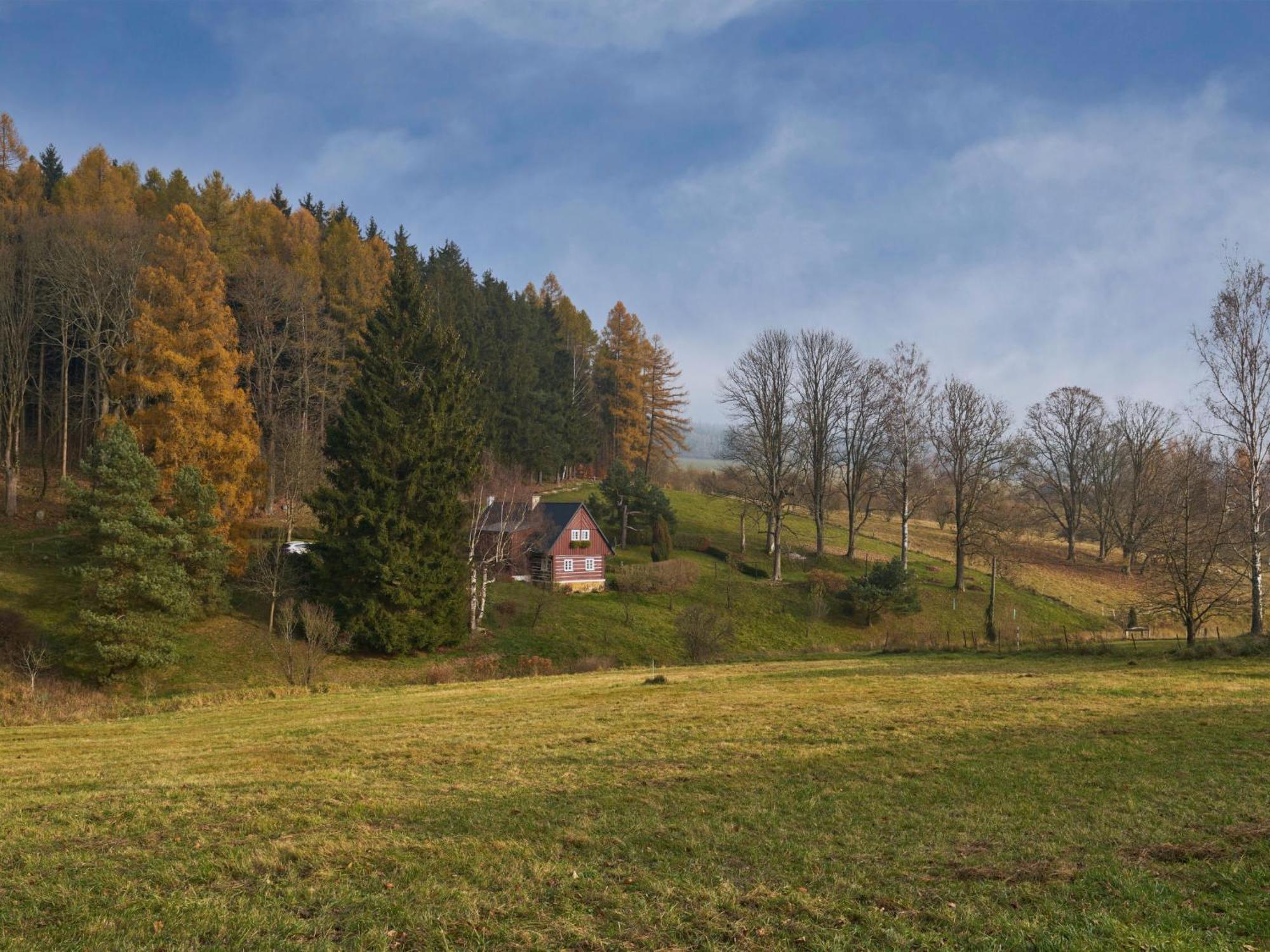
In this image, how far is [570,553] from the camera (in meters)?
41.8

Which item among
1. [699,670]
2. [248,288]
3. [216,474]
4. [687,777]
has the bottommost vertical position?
[699,670]

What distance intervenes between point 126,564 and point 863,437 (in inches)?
1701

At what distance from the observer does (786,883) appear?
6.41 m

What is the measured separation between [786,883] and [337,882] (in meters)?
3.91

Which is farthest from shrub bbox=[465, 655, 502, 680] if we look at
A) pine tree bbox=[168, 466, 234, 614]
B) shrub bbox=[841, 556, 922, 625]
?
shrub bbox=[841, 556, 922, 625]

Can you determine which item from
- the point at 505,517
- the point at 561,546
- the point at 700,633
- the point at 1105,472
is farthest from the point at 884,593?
the point at 1105,472

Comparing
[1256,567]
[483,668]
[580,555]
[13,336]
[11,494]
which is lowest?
[483,668]

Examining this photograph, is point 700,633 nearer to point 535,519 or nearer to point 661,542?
point 535,519

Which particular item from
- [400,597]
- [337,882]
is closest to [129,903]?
[337,882]

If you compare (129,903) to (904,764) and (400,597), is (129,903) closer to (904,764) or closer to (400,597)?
(904,764)

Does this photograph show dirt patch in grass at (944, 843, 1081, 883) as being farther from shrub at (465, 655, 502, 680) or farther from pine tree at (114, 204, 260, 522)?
pine tree at (114, 204, 260, 522)

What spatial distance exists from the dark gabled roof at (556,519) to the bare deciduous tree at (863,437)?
19.0 metres

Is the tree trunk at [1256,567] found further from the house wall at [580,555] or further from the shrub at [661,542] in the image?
the house wall at [580,555]

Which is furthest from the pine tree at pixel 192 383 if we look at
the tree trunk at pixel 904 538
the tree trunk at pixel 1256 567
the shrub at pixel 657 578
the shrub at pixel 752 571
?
the tree trunk at pixel 1256 567
